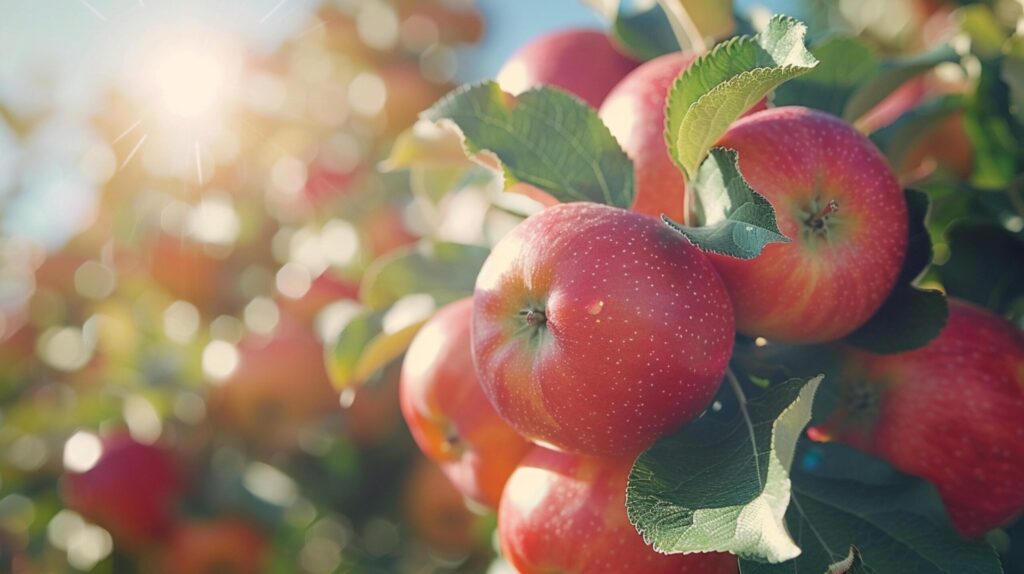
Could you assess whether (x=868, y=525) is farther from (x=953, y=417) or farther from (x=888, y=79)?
(x=888, y=79)

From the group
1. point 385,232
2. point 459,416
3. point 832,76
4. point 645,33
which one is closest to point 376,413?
point 385,232

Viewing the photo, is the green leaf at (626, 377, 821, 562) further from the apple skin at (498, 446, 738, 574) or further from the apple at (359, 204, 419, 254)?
the apple at (359, 204, 419, 254)

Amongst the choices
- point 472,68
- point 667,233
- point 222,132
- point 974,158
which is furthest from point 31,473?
point 974,158

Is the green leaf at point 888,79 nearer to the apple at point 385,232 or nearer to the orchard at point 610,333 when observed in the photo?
the orchard at point 610,333

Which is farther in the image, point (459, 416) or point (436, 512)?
point (436, 512)

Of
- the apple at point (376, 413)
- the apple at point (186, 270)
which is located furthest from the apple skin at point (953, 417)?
the apple at point (186, 270)

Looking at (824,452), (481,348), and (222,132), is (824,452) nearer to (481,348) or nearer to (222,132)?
(481,348)
